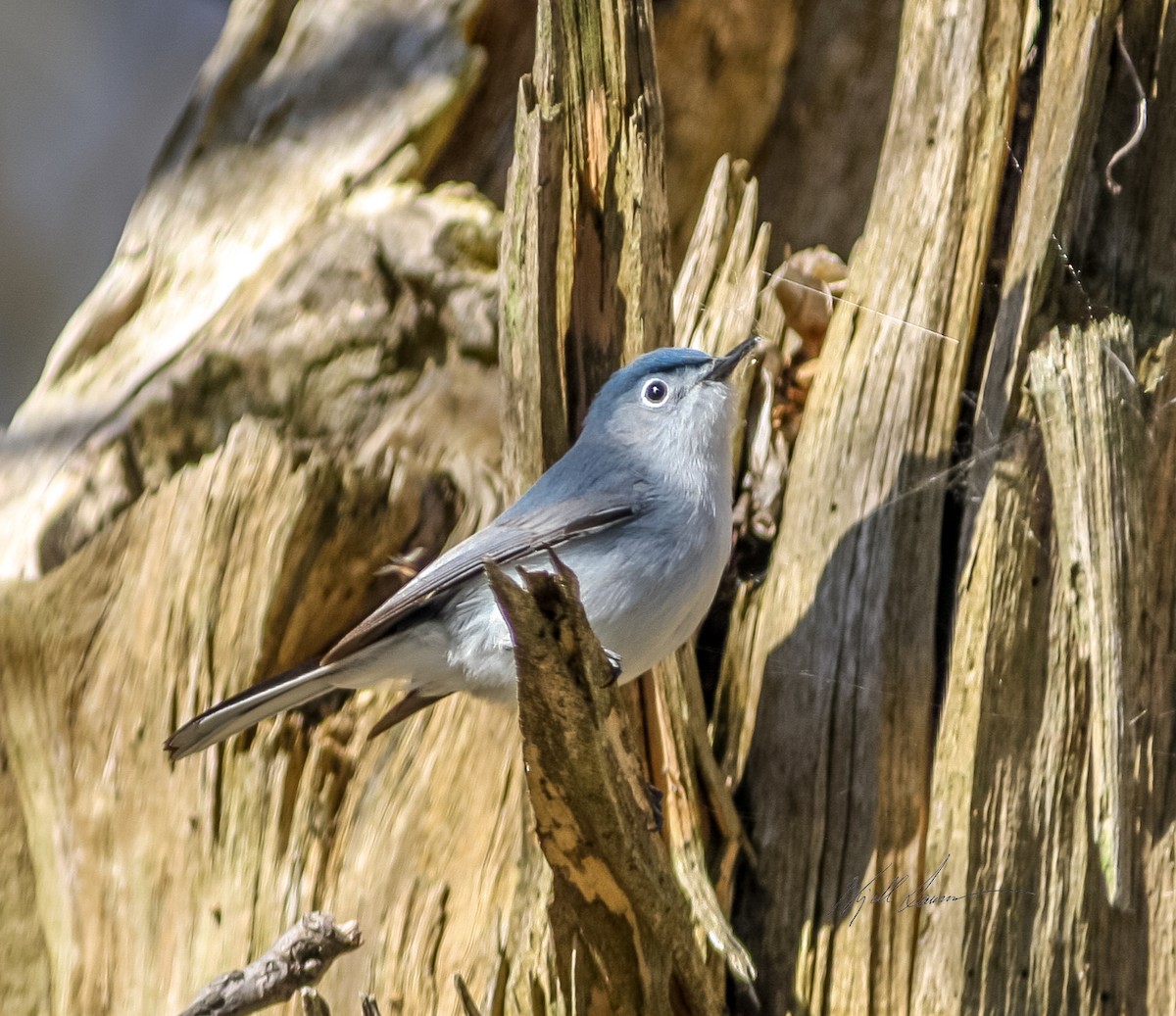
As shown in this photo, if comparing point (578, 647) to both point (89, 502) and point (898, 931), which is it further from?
point (89, 502)

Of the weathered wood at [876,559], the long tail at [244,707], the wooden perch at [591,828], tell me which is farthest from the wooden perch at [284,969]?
the weathered wood at [876,559]

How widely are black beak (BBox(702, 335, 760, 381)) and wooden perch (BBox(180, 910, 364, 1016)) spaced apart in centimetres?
115

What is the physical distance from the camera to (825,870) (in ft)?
7.25

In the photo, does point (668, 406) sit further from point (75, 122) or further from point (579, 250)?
point (75, 122)

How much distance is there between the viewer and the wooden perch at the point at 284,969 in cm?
170

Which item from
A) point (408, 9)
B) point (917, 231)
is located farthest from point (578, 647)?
point (408, 9)

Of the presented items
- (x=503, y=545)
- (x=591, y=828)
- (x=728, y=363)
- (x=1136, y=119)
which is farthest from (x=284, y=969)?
(x=1136, y=119)

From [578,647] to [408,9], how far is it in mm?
2281

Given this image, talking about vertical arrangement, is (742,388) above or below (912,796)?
above

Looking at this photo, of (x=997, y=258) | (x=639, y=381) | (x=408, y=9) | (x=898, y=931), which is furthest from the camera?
(x=408, y=9)

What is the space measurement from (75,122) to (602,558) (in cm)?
435

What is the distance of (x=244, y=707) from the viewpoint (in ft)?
6.79
